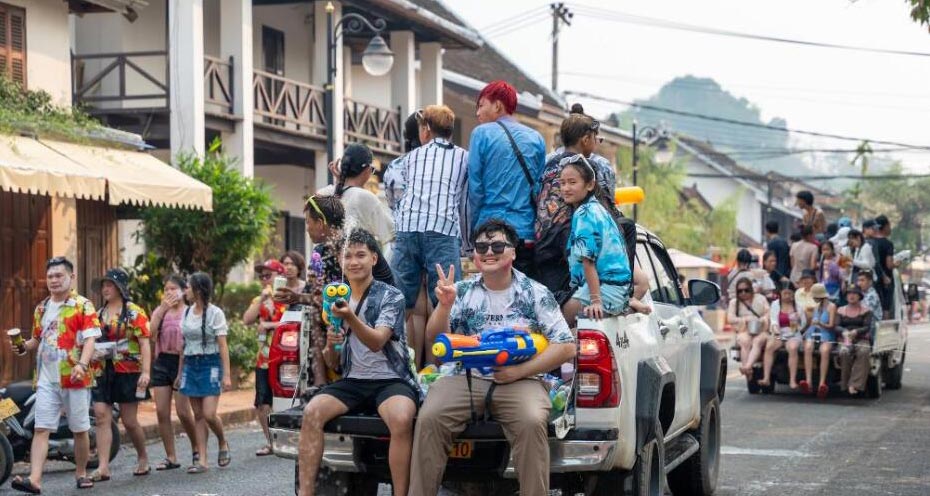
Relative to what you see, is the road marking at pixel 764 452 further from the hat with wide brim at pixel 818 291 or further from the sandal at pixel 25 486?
the sandal at pixel 25 486

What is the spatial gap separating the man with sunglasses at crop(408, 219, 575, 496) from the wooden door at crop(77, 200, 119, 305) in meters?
13.1

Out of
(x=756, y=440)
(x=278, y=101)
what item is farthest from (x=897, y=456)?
(x=278, y=101)

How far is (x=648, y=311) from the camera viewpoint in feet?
27.1

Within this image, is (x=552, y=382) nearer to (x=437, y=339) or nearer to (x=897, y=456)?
(x=437, y=339)

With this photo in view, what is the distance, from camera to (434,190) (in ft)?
28.1

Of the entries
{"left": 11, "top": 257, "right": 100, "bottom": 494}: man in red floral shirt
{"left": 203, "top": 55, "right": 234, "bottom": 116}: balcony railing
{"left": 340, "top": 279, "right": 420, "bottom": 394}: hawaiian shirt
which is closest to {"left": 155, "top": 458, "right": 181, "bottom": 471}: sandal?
{"left": 11, "top": 257, "right": 100, "bottom": 494}: man in red floral shirt

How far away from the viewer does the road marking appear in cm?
1293

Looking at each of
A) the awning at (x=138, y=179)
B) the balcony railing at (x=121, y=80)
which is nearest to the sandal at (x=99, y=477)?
the awning at (x=138, y=179)

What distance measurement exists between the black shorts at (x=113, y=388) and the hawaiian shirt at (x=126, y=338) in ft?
0.16

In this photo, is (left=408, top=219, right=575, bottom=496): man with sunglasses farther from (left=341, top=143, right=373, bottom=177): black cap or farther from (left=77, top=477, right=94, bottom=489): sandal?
(left=77, top=477, right=94, bottom=489): sandal

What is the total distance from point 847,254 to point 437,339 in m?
13.1

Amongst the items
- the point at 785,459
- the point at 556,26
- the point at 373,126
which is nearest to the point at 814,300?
the point at 785,459

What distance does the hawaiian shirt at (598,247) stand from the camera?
790 centimetres

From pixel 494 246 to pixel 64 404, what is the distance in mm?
5087
